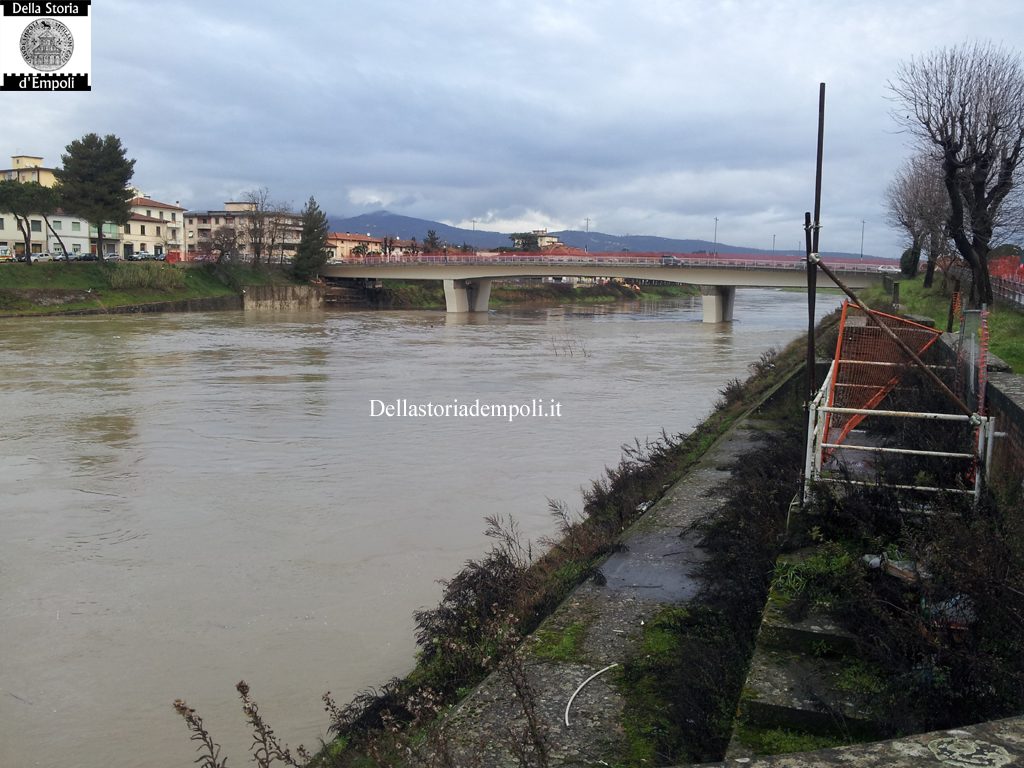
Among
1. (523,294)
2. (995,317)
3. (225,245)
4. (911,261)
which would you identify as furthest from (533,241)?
(995,317)

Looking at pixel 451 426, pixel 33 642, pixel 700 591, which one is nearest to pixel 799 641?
pixel 700 591

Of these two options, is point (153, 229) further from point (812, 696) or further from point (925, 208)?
point (812, 696)

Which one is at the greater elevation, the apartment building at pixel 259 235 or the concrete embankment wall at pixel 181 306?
the apartment building at pixel 259 235

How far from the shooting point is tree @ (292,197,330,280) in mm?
67188

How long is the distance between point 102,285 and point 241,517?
51.1 m

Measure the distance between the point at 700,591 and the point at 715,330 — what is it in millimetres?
42318

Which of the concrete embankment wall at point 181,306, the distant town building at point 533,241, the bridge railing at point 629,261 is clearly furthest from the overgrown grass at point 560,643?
the distant town building at point 533,241

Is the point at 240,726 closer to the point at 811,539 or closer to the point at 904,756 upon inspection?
the point at 811,539

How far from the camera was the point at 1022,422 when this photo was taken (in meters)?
5.66

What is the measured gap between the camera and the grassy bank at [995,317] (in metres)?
11.6

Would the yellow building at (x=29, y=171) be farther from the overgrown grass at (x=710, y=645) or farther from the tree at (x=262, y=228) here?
the overgrown grass at (x=710, y=645)

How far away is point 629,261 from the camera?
2074 inches

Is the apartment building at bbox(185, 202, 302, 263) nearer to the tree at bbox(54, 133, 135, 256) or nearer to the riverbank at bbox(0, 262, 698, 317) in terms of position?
the riverbank at bbox(0, 262, 698, 317)

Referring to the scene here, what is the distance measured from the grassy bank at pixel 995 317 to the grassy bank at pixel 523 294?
4348 centimetres
